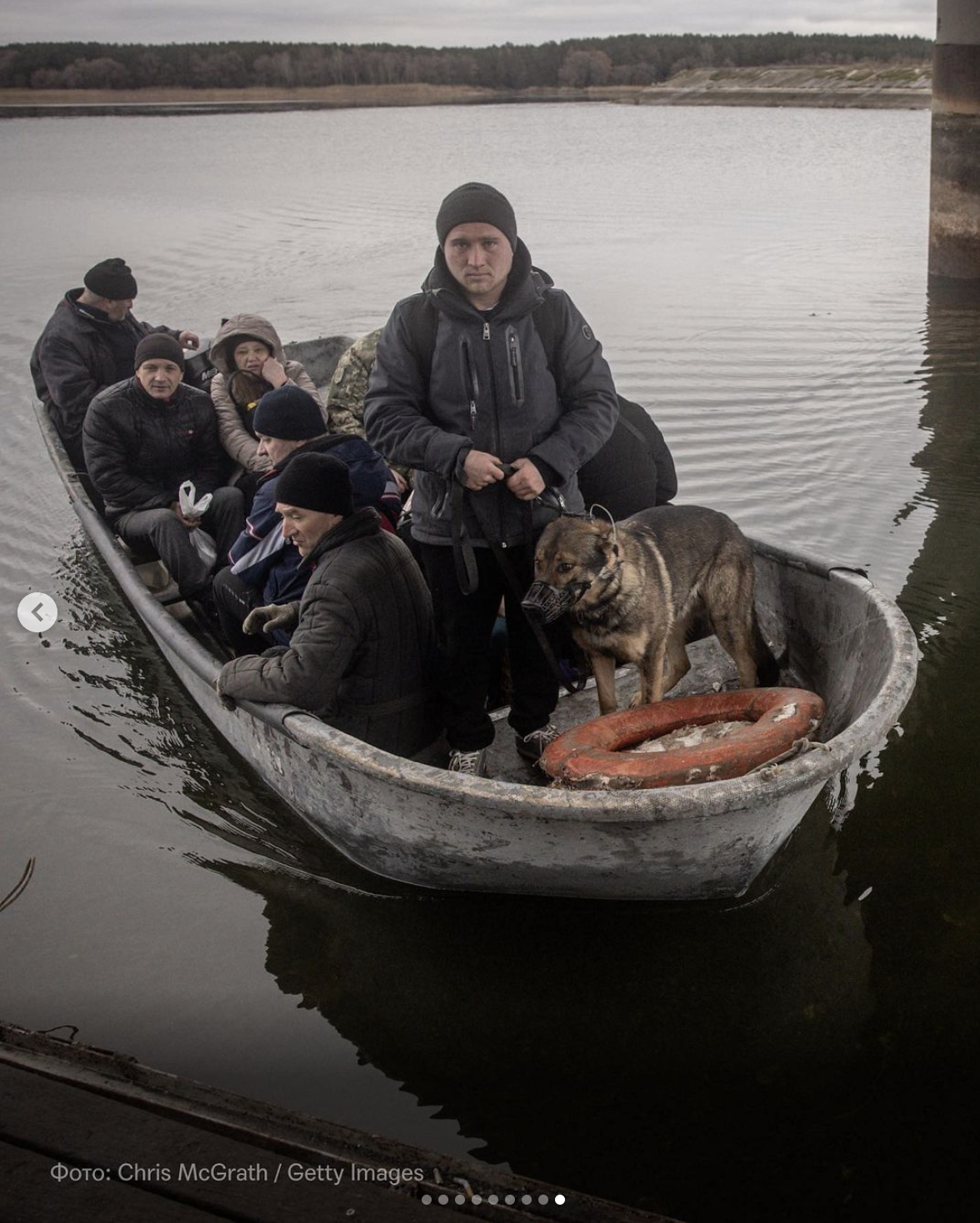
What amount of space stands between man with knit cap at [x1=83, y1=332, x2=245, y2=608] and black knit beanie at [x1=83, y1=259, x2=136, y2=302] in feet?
3.89

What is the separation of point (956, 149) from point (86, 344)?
10.9 metres

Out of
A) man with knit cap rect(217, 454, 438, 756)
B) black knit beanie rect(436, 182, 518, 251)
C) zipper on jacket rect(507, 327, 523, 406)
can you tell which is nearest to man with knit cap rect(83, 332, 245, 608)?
man with knit cap rect(217, 454, 438, 756)

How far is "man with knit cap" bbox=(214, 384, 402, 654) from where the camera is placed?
16.3 ft

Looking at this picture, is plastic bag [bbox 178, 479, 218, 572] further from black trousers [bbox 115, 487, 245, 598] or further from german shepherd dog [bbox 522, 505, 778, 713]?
german shepherd dog [bbox 522, 505, 778, 713]

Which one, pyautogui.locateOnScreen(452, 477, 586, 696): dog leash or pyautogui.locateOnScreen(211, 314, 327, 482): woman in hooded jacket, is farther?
pyautogui.locateOnScreen(211, 314, 327, 482): woman in hooded jacket

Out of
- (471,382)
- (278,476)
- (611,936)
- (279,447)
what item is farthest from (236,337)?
(611,936)

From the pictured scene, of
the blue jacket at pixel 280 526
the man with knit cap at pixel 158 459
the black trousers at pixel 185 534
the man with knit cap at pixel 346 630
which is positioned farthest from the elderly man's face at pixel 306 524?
the man with knit cap at pixel 158 459

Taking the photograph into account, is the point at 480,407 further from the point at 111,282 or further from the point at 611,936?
the point at 111,282

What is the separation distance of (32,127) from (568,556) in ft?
189

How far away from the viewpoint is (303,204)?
28125 millimetres

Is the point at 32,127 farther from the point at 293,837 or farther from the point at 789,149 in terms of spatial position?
the point at 293,837

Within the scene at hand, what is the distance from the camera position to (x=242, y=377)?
7.11 meters

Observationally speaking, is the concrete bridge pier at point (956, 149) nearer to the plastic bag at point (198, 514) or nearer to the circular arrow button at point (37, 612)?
the plastic bag at point (198, 514)

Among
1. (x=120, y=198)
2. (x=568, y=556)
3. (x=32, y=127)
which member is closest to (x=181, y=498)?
(x=568, y=556)
